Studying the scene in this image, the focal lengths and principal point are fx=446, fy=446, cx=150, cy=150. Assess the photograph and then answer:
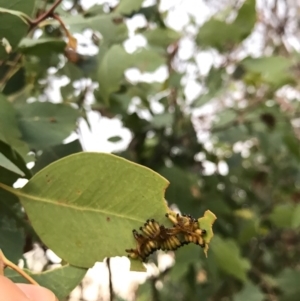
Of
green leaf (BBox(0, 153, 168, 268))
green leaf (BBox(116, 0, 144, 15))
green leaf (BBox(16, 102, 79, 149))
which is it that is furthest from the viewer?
green leaf (BBox(116, 0, 144, 15))

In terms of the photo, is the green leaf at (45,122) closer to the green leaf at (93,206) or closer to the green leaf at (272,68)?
the green leaf at (93,206)

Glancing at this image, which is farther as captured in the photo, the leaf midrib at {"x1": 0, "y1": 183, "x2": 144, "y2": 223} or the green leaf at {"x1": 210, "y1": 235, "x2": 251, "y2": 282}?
the green leaf at {"x1": 210, "y1": 235, "x2": 251, "y2": 282}

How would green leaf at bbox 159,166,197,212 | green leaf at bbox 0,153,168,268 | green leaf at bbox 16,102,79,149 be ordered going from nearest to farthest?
green leaf at bbox 0,153,168,268 < green leaf at bbox 16,102,79,149 < green leaf at bbox 159,166,197,212

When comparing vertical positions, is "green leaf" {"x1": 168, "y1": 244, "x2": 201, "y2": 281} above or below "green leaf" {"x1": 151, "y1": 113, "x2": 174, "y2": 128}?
below

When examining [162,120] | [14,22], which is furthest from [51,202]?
[162,120]

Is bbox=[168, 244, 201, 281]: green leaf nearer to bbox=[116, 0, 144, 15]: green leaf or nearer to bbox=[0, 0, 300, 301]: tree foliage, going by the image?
bbox=[0, 0, 300, 301]: tree foliage

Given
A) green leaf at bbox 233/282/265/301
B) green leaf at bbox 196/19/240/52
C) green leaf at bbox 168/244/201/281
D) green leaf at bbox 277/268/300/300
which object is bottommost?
green leaf at bbox 277/268/300/300

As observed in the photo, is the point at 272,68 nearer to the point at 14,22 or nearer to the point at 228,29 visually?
the point at 228,29

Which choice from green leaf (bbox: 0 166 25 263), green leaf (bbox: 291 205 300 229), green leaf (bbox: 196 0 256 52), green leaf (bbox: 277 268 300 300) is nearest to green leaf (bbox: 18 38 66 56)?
green leaf (bbox: 0 166 25 263)
